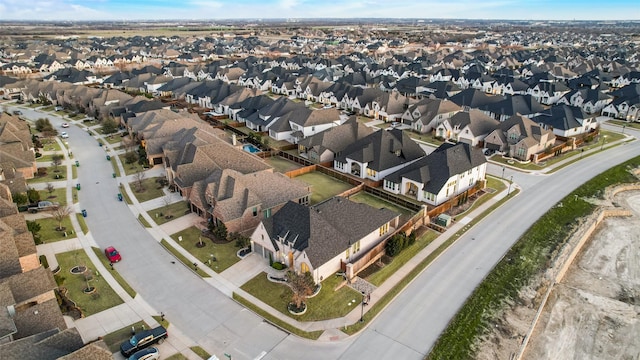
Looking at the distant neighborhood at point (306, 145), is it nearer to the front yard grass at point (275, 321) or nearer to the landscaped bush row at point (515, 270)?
the front yard grass at point (275, 321)

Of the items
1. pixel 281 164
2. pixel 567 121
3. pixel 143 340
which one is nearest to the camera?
pixel 143 340

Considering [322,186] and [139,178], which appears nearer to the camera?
[139,178]

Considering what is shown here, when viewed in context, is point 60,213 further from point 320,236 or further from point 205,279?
point 320,236

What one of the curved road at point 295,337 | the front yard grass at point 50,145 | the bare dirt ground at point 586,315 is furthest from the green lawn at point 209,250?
the front yard grass at point 50,145

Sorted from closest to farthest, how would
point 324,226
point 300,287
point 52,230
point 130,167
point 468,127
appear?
point 300,287
point 324,226
point 52,230
point 130,167
point 468,127

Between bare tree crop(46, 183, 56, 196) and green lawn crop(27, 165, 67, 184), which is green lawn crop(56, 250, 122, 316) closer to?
bare tree crop(46, 183, 56, 196)

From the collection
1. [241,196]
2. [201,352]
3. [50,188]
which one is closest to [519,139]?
[241,196]

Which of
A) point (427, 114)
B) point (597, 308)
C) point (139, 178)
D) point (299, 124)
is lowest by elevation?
point (597, 308)
